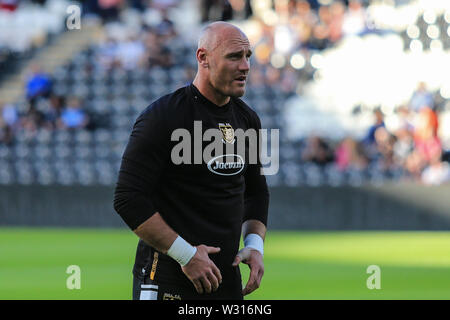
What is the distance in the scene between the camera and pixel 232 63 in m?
4.94

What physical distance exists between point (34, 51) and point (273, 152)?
29.4ft

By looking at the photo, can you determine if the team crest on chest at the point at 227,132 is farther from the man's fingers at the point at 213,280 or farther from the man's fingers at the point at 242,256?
the man's fingers at the point at 213,280

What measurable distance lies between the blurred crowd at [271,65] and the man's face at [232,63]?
16.5 metres

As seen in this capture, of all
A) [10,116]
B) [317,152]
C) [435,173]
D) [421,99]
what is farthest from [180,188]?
[10,116]

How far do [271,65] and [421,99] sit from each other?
13.6 feet

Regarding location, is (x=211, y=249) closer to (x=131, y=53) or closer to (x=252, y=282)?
(x=252, y=282)

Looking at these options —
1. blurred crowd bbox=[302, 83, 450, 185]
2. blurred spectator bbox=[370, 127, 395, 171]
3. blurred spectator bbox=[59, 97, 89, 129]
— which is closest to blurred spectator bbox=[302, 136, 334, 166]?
blurred crowd bbox=[302, 83, 450, 185]

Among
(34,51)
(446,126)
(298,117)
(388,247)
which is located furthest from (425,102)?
(34,51)

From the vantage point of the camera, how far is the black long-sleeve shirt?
4832 millimetres

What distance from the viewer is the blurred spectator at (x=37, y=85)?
2431 centimetres

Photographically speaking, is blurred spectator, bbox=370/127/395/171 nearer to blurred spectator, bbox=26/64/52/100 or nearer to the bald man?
blurred spectator, bbox=26/64/52/100

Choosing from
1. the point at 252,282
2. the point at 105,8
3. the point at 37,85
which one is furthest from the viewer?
the point at 105,8

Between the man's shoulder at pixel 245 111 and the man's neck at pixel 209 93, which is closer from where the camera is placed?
the man's neck at pixel 209 93

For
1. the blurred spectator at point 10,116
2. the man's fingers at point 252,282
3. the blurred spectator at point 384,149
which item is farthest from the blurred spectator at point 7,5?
the man's fingers at point 252,282
